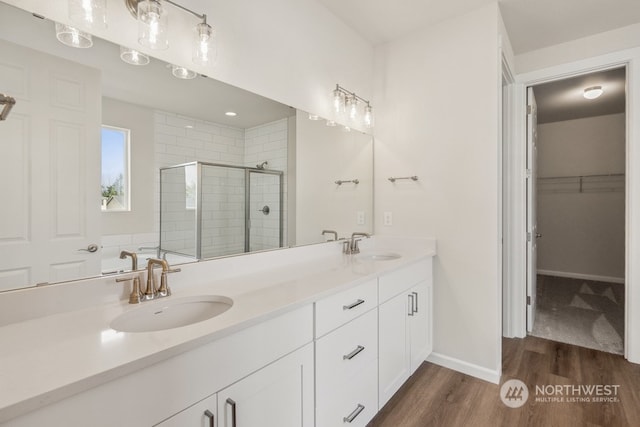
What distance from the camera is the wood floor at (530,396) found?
173 cm

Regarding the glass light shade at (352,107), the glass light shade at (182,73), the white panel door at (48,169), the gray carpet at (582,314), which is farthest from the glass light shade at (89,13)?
the gray carpet at (582,314)

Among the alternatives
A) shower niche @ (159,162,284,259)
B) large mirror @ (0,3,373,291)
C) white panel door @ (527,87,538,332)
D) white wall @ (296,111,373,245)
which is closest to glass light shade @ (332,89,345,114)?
white wall @ (296,111,373,245)

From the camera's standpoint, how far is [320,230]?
2.21 metres

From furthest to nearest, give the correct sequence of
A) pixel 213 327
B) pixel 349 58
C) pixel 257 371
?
pixel 349 58
pixel 257 371
pixel 213 327

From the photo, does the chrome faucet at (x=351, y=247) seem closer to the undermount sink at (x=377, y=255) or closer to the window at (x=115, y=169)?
the undermount sink at (x=377, y=255)

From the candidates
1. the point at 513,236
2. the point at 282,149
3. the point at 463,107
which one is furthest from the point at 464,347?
the point at 282,149

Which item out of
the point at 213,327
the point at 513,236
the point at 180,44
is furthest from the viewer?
the point at 513,236

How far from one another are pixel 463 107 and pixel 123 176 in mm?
2153

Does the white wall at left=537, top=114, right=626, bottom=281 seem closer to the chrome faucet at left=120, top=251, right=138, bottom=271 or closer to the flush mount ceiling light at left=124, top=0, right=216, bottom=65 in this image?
the flush mount ceiling light at left=124, top=0, right=216, bottom=65

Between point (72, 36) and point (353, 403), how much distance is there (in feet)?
6.09

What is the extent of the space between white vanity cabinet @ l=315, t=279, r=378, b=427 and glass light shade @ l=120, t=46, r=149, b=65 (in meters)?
1.21

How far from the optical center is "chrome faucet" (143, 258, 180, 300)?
1.17 m

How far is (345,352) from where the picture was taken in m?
1.41

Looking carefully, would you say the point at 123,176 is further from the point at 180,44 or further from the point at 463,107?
the point at 463,107
